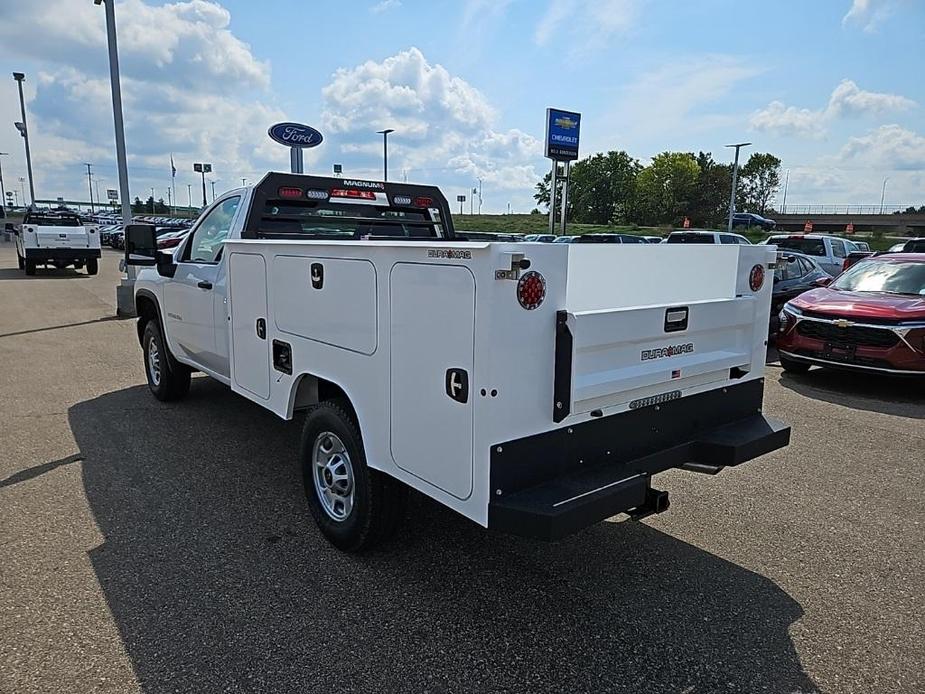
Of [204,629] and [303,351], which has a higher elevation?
[303,351]

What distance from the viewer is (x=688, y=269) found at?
3.88 meters

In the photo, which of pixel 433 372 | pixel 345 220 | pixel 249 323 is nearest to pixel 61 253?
pixel 345 220

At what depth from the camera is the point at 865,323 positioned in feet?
25.1

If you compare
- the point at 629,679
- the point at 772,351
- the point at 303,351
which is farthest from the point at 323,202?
the point at 772,351

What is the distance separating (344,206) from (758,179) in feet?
367

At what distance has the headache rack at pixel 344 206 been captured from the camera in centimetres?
516

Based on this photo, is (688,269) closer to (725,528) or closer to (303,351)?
(725,528)

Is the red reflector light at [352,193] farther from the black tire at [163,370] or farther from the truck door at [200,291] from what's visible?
the black tire at [163,370]

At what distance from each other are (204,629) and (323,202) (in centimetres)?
346

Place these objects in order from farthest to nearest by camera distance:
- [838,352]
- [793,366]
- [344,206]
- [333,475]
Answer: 1. [793,366]
2. [838,352]
3. [344,206]
4. [333,475]

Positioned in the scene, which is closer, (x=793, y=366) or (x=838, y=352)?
(x=838, y=352)

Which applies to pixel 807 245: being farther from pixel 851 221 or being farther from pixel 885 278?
pixel 851 221

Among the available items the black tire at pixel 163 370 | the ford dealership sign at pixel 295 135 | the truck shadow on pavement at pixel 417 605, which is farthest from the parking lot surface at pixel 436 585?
the ford dealership sign at pixel 295 135

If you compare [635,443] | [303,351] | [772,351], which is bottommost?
[772,351]
